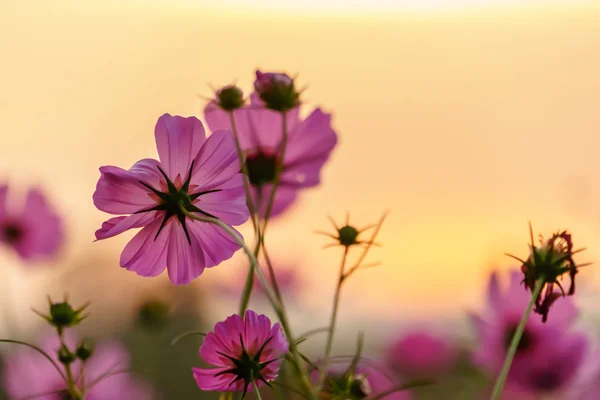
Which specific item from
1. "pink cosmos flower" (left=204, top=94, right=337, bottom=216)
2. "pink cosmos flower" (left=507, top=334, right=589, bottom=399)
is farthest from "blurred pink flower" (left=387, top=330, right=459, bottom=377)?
"pink cosmos flower" (left=204, top=94, right=337, bottom=216)

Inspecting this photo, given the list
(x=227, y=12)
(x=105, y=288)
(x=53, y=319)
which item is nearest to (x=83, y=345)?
(x=53, y=319)

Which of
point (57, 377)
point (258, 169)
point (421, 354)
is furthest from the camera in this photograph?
point (421, 354)

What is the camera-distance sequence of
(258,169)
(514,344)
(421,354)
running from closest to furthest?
(514,344), (258,169), (421,354)

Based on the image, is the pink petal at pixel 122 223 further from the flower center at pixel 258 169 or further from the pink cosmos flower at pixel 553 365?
the pink cosmos flower at pixel 553 365

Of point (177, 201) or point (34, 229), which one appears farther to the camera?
point (34, 229)

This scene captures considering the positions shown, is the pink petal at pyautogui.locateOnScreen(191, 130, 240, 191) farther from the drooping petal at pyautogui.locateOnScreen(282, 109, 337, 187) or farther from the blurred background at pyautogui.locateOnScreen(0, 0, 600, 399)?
the blurred background at pyautogui.locateOnScreen(0, 0, 600, 399)

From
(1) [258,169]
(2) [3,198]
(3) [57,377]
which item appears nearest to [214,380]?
(1) [258,169]

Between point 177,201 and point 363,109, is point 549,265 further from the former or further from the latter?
point 363,109
